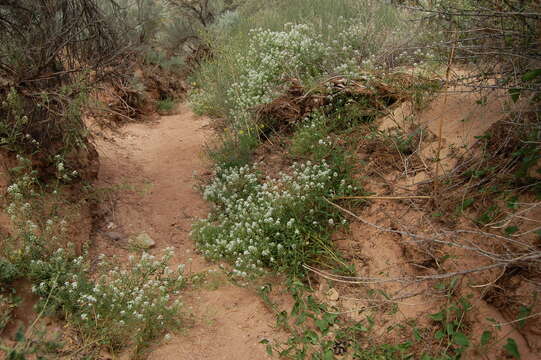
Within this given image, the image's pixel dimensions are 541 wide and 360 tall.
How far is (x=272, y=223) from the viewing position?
376 cm

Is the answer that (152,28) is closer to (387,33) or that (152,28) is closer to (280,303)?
(387,33)

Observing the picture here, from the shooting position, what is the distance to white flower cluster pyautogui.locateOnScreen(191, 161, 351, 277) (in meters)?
3.59

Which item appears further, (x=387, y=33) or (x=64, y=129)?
(x=387, y=33)

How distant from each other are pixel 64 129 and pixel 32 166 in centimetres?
50

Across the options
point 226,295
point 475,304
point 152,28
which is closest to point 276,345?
point 226,295

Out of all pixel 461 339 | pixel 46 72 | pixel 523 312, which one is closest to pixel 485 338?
pixel 461 339

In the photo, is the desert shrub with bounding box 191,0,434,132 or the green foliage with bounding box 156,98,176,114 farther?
the green foliage with bounding box 156,98,176,114

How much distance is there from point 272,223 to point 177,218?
4.85 feet

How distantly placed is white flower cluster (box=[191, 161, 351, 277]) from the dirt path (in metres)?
0.22

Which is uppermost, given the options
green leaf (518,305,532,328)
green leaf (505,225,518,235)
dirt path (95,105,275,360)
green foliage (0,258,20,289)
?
green foliage (0,258,20,289)

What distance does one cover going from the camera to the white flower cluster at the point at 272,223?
11.8 ft

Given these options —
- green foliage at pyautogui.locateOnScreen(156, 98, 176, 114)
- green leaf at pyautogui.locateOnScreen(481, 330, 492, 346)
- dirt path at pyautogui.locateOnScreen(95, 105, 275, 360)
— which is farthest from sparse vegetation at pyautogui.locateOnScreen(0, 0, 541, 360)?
green foliage at pyautogui.locateOnScreen(156, 98, 176, 114)

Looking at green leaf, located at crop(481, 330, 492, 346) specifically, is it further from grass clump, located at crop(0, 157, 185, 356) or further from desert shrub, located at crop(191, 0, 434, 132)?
desert shrub, located at crop(191, 0, 434, 132)

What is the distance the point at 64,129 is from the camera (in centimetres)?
430
